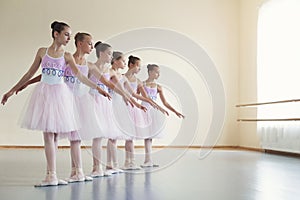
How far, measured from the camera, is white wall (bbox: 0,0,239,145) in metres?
6.77

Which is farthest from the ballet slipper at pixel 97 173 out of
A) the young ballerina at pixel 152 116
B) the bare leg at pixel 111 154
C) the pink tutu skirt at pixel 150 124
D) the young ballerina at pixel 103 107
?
the young ballerina at pixel 152 116

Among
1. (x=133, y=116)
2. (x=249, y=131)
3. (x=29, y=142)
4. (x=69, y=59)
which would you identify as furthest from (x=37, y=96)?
(x=249, y=131)

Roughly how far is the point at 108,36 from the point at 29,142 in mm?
2242

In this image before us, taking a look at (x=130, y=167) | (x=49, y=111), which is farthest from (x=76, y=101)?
(x=130, y=167)

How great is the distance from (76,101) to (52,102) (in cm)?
27

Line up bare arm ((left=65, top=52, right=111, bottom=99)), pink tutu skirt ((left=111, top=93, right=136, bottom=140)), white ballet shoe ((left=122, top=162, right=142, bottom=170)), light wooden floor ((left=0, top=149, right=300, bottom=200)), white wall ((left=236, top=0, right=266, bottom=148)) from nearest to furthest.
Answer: light wooden floor ((left=0, top=149, right=300, bottom=200)), bare arm ((left=65, top=52, right=111, bottom=99)), pink tutu skirt ((left=111, top=93, right=136, bottom=140)), white ballet shoe ((left=122, top=162, right=142, bottom=170)), white wall ((left=236, top=0, right=266, bottom=148))

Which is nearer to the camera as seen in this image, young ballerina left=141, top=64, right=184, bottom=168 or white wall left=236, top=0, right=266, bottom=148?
young ballerina left=141, top=64, right=184, bottom=168

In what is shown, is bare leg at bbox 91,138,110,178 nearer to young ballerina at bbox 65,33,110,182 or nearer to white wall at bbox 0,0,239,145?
young ballerina at bbox 65,33,110,182

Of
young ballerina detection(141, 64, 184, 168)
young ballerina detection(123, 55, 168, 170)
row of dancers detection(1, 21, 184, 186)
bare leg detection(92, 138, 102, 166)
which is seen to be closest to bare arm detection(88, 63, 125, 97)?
row of dancers detection(1, 21, 184, 186)

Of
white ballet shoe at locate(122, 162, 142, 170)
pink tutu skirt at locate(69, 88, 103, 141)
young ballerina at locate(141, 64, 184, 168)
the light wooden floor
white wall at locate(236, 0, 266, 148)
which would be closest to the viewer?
the light wooden floor

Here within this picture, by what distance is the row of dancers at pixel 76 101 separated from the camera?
2.35 m

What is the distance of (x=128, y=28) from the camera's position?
7.07 m

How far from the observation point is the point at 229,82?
7.34 metres

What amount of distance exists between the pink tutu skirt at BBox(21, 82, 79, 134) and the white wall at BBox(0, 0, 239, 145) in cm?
458
